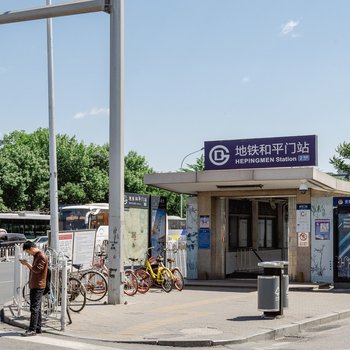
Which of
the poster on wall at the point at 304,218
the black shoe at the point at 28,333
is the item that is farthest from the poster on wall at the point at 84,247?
the poster on wall at the point at 304,218

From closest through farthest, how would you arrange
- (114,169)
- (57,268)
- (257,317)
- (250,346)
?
(250,346), (57,268), (257,317), (114,169)

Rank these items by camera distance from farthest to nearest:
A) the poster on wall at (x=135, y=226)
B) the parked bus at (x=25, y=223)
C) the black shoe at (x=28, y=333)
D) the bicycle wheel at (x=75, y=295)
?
1. the parked bus at (x=25, y=223)
2. the poster on wall at (x=135, y=226)
3. the bicycle wheel at (x=75, y=295)
4. the black shoe at (x=28, y=333)

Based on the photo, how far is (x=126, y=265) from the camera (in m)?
19.6

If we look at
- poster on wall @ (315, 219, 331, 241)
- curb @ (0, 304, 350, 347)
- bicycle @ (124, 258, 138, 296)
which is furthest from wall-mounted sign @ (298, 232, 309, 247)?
curb @ (0, 304, 350, 347)

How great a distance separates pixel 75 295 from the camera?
14.0m

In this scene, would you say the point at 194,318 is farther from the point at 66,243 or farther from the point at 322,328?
the point at 66,243

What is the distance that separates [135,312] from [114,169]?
3342 mm

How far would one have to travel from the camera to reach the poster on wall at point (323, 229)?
66.2ft

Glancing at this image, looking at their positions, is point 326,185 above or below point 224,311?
above

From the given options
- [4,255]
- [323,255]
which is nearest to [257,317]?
[323,255]

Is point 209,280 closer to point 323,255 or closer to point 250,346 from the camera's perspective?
point 323,255

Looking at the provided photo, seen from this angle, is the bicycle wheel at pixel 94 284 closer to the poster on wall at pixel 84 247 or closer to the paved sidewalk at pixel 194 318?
the paved sidewalk at pixel 194 318

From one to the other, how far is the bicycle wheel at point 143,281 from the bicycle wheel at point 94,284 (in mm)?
1445

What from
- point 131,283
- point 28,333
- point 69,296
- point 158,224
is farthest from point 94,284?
point 158,224
